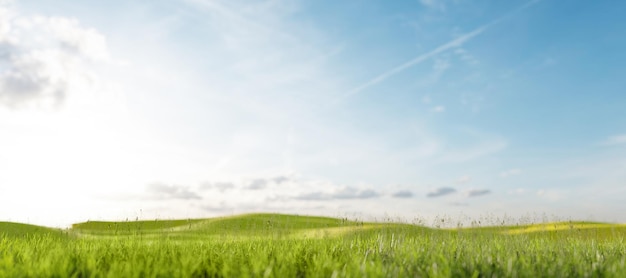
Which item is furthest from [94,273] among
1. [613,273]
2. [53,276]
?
[613,273]

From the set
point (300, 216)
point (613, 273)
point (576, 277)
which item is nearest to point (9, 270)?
point (576, 277)

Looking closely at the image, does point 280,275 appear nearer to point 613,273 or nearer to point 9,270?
point 9,270

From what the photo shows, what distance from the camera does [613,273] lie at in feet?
15.4

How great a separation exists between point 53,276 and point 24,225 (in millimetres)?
17549

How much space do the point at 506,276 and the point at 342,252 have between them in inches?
89.0

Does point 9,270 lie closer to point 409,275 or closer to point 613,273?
point 409,275

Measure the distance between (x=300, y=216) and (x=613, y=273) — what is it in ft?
75.4

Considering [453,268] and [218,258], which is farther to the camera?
[218,258]

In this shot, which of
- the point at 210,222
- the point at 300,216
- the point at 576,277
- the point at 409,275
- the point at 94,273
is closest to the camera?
the point at 94,273

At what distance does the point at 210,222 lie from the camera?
70.9 ft

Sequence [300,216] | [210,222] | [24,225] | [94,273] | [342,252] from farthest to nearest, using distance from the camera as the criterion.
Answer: [300,216]
[210,222]
[24,225]
[342,252]
[94,273]

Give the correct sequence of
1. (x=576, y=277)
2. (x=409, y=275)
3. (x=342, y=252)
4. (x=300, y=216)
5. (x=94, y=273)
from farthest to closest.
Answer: (x=300, y=216)
(x=342, y=252)
(x=576, y=277)
(x=409, y=275)
(x=94, y=273)

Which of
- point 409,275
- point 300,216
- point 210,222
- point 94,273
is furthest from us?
point 300,216

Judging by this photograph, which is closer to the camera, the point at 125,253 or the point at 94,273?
the point at 94,273
